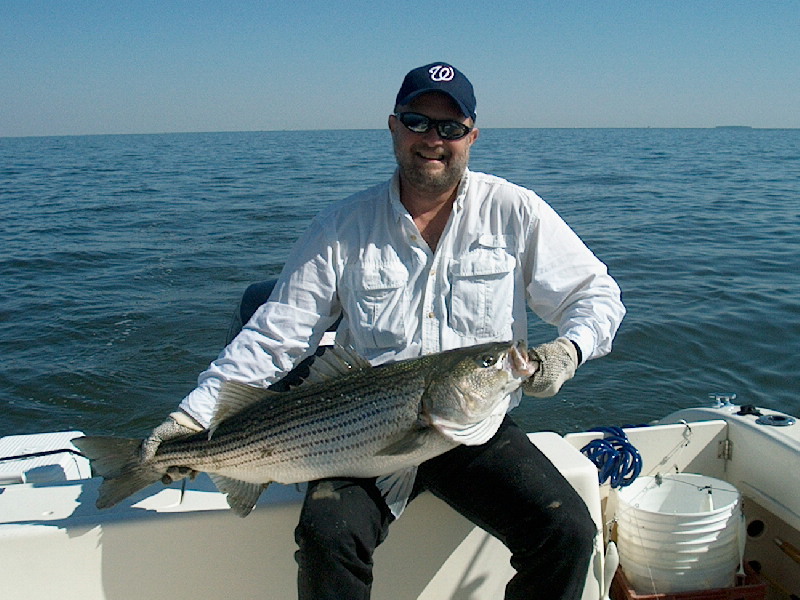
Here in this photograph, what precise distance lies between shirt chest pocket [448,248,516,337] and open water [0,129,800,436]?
4517 millimetres

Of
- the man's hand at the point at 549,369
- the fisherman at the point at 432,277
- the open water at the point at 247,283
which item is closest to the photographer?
the man's hand at the point at 549,369

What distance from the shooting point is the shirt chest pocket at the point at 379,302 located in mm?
3605

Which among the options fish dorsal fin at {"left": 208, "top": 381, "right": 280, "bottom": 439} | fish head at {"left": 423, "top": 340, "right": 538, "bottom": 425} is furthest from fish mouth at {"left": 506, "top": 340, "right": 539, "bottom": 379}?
fish dorsal fin at {"left": 208, "top": 381, "right": 280, "bottom": 439}

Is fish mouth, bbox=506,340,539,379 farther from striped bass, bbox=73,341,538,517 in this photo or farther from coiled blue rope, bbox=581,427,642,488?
coiled blue rope, bbox=581,427,642,488

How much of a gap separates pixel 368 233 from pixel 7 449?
8.09 ft

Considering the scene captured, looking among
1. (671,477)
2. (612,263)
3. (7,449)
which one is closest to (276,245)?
(612,263)

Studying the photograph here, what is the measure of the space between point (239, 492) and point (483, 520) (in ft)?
3.33

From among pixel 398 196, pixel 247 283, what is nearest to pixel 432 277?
pixel 398 196

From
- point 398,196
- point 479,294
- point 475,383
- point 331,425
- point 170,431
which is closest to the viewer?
point 475,383

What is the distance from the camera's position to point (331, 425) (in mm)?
2994

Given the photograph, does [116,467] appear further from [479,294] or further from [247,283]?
[247,283]

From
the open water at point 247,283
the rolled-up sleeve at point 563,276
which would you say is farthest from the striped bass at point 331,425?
the open water at point 247,283

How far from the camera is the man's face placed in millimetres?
3668

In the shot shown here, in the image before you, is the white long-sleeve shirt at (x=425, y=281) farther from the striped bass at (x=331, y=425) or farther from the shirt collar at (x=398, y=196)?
the striped bass at (x=331, y=425)
